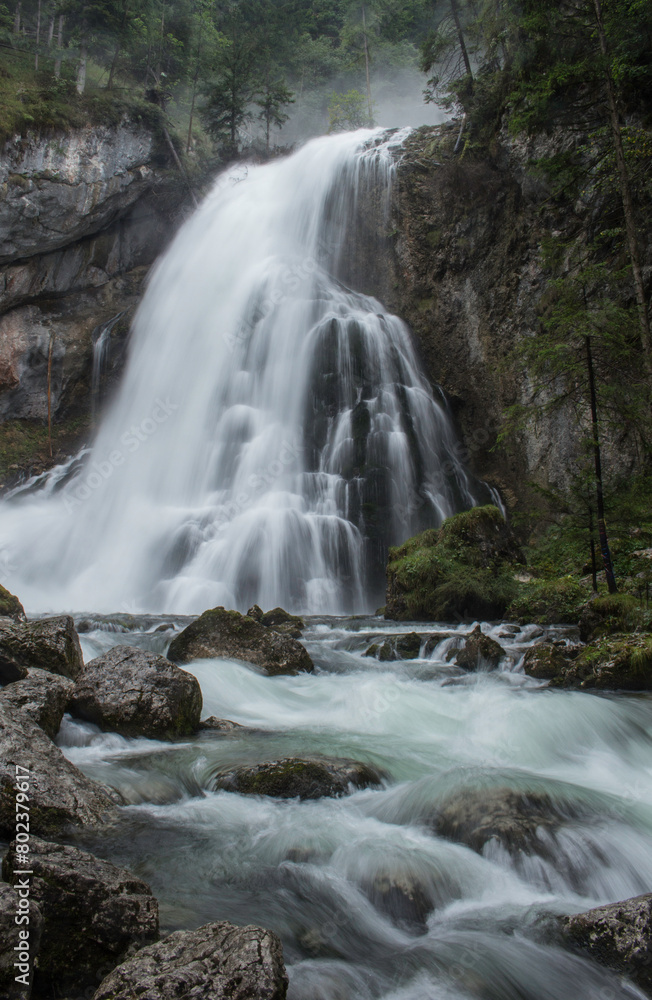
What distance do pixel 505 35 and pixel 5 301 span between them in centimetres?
2099

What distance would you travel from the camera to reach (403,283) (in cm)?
2394

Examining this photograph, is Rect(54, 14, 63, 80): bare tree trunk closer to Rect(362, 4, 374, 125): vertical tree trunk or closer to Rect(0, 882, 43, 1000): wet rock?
Rect(362, 4, 374, 125): vertical tree trunk

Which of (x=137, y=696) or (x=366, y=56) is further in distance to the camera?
(x=366, y=56)

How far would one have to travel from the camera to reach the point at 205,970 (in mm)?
2170

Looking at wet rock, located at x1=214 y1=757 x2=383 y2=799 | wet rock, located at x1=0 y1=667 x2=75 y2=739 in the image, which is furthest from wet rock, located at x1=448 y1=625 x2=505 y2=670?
wet rock, located at x1=0 y1=667 x2=75 y2=739

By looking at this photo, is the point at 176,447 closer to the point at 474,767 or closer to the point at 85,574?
the point at 85,574

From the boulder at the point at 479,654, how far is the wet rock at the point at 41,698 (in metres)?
5.38

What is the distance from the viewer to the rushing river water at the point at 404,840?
2.98 metres

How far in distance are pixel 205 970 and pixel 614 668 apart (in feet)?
20.4

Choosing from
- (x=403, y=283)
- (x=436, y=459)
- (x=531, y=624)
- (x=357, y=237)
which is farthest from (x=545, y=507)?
(x=357, y=237)

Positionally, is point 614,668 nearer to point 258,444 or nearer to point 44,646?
point 44,646

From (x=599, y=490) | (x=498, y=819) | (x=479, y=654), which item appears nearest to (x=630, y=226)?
(x=599, y=490)

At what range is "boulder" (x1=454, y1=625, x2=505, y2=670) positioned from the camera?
27.3 feet

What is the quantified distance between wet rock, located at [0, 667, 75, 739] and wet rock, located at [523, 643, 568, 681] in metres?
5.74
